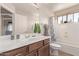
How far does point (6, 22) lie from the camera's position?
1389 mm

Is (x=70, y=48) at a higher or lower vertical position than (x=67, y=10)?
lower

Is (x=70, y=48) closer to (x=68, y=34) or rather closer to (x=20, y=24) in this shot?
(x=68, y=34)

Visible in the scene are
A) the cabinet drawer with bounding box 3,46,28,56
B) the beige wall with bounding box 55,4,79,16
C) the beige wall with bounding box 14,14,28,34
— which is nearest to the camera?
the cabinet drawer with bounding box 3,46,28,56

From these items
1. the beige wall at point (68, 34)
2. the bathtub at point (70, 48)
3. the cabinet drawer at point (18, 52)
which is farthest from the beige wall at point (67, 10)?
the cabinet drawer at point (18, 52)

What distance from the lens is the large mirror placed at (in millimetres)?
1366

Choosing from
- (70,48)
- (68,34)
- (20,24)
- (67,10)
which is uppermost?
(67,10)

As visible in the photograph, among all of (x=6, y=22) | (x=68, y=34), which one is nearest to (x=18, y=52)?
(x=6, y=22)

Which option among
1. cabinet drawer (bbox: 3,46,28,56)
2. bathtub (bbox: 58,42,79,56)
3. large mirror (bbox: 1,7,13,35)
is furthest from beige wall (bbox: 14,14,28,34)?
bathtub (bbox: 58,42,79,56)

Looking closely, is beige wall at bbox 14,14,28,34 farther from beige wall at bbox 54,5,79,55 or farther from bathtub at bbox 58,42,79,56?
bathtub at bbox 58,42,79,56

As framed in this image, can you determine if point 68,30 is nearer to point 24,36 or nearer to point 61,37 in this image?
point 61,37

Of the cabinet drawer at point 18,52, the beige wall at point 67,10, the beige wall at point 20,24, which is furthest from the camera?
the beige wall at point 20,24

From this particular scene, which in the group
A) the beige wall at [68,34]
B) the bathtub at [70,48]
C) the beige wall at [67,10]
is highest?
the beige wall at [67,10]

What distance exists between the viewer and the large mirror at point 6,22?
137 cm

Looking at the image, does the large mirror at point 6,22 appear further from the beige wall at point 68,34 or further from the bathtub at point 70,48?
the bathtub at point 70,48
